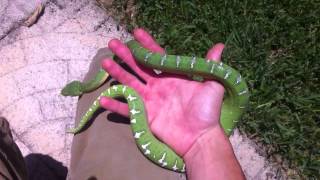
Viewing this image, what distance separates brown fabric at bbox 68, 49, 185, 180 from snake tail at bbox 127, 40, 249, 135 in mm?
409

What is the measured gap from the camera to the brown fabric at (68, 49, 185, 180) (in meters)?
2.62

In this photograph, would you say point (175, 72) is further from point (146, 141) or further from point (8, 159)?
point (8, 159)

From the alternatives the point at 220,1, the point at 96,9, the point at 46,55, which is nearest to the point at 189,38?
the point at 220,1

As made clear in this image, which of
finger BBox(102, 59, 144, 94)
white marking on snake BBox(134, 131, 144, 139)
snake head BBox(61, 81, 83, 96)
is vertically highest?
finger BBox(102, 59, 144, 94)

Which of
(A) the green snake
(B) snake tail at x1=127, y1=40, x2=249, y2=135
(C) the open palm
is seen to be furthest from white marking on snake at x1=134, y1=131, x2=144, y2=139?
(B) snake tail at x1=127, y1=40, x2=249, y2=135

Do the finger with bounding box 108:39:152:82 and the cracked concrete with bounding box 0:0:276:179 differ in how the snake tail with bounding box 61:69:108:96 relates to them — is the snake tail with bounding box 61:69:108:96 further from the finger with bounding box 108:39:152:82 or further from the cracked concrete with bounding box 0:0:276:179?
the cracked concrete with bounding box 0:0:276:179

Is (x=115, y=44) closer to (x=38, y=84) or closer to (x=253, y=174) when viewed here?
(x=38, y=84)

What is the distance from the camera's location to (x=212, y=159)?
2.55 meters

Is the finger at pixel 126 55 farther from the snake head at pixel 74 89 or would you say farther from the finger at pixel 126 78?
the snake head at pixel 74 89

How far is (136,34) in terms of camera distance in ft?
9.57

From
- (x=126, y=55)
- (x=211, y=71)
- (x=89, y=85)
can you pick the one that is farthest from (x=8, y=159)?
(x=211, y=71)

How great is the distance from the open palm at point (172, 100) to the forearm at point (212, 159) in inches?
1.7

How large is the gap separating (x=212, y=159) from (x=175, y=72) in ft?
1.83

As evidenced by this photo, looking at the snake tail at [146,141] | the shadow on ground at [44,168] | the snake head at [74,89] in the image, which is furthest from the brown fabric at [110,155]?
the shadow on ground at [44,168]
